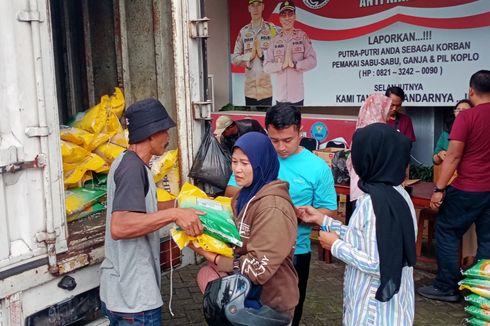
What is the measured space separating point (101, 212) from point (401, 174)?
1668 millimetres

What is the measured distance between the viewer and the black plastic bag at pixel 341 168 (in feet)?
15.1

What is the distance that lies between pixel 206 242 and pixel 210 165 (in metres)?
0.99

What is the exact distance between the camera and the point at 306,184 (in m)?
2.74

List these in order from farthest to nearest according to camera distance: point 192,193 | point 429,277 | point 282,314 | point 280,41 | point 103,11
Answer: point 280,41 → point 429,277 → point 103,11 → point 192,193 → point 282,314

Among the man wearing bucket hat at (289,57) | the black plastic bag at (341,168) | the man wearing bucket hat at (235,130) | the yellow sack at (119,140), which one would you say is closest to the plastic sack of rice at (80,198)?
the yellow sack at (119,140)

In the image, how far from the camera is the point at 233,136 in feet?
13.3

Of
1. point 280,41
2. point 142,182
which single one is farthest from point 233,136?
point 280,41

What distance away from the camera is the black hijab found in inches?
80.5

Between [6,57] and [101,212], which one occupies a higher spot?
[6,57]

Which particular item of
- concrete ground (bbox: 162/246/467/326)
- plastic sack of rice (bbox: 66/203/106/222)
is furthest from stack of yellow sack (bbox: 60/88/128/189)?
concrete ground (bbox: 162/246/467/326)

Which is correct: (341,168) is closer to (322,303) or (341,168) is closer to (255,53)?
(322,303)

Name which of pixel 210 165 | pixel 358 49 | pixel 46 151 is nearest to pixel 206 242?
pixel 46 151

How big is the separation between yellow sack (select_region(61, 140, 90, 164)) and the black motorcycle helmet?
140cm

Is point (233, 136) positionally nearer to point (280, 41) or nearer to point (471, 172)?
point (471, 172)
